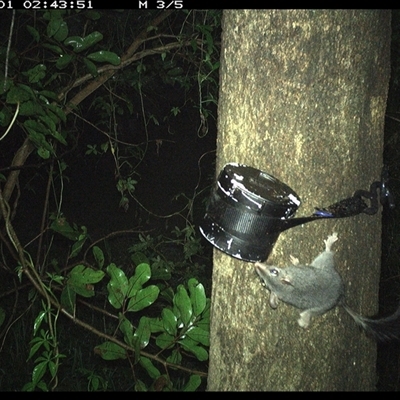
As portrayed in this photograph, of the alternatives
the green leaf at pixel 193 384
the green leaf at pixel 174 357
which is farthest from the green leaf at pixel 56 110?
the green leaf at pixel 193 384

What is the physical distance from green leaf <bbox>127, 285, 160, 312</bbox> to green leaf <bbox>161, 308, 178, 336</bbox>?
0.06 meters

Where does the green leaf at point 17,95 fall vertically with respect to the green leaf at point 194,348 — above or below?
above

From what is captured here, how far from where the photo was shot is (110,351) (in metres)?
1.79

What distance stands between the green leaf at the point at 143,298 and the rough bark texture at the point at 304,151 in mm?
470

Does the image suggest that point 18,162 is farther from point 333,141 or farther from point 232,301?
point 333,141

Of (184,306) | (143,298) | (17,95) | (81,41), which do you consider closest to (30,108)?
(17,95)

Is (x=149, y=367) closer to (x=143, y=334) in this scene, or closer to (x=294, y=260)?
(x=143, y=334)

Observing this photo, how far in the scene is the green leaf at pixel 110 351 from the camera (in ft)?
5.84

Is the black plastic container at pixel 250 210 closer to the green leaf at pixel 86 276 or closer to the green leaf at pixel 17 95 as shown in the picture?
the green leaf at pixel 86 276

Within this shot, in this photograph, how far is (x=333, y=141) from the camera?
1248 mm

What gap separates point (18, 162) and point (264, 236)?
1516 millimetres

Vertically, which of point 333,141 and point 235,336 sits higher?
point 333,141
